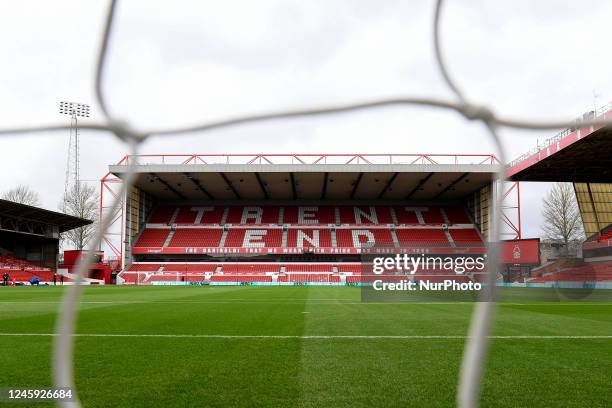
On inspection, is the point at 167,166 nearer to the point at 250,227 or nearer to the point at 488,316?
the point at 250,227

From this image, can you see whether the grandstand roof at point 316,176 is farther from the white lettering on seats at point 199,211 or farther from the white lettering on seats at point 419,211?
the white lettering on seats at point 199,211

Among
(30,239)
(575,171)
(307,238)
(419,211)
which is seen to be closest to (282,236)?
(307,238)

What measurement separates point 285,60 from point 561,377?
3220mm

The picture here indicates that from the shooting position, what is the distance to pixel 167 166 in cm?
3072

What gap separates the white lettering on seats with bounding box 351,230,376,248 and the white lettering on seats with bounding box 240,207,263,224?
7.35 m

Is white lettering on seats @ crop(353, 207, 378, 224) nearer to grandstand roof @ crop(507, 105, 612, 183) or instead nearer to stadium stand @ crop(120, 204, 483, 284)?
stadium stand @ crop(120, 204, 483, 284)

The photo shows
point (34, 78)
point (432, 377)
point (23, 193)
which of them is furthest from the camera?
point (23, 193)

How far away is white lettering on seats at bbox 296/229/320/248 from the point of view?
36.4 meters

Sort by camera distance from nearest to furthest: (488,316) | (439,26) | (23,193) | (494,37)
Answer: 1. (488,316)
2. (439,26)
3. (494,37)
4. (23,193)

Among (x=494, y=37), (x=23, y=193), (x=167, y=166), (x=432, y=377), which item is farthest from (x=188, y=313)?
(x=23, y=193)

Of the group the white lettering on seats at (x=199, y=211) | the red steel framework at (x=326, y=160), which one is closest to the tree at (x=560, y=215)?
the red steel framework at (x=326, y=160)

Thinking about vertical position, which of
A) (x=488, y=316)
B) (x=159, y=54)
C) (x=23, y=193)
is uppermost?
(x=23, y=193)

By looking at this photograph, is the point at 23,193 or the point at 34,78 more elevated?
the point at 23,193

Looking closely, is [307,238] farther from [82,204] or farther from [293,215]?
[82,204]
